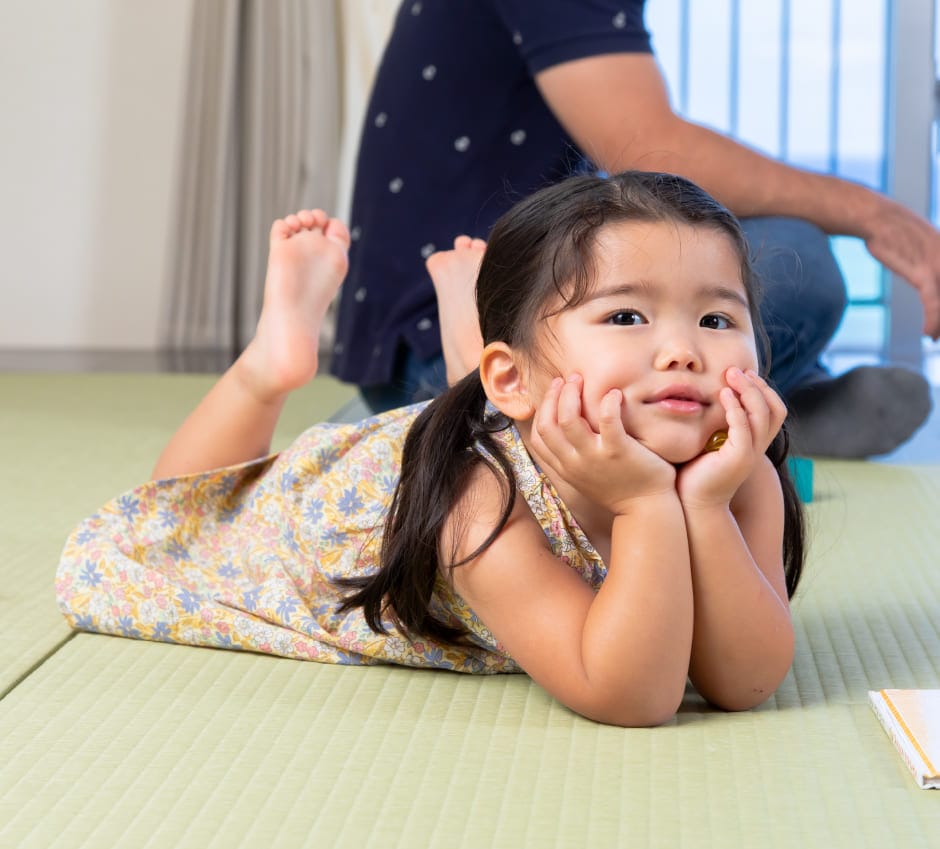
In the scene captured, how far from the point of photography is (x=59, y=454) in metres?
1.71

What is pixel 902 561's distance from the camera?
3.88ft

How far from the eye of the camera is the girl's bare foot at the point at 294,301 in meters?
1.13

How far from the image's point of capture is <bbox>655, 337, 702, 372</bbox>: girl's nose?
736mm

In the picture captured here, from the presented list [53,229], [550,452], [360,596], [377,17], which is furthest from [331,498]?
[53,229]

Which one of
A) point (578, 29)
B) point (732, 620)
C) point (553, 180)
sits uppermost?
point (578, 29)

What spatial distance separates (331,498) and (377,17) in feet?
7.96

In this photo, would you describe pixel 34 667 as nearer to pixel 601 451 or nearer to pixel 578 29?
pixel 601 451

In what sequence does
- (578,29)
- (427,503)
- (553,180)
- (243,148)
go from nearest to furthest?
1. (427,503)
2. (578,29)
3. (553,180)
4. (243,148)

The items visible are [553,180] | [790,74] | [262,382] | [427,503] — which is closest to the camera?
[427,503]

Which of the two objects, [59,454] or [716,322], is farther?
[59,454]

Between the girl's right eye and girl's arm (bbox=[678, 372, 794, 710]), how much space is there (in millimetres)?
64

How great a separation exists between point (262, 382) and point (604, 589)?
1.56ft

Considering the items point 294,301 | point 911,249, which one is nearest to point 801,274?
point 911,249

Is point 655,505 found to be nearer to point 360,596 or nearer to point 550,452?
point 550,452
